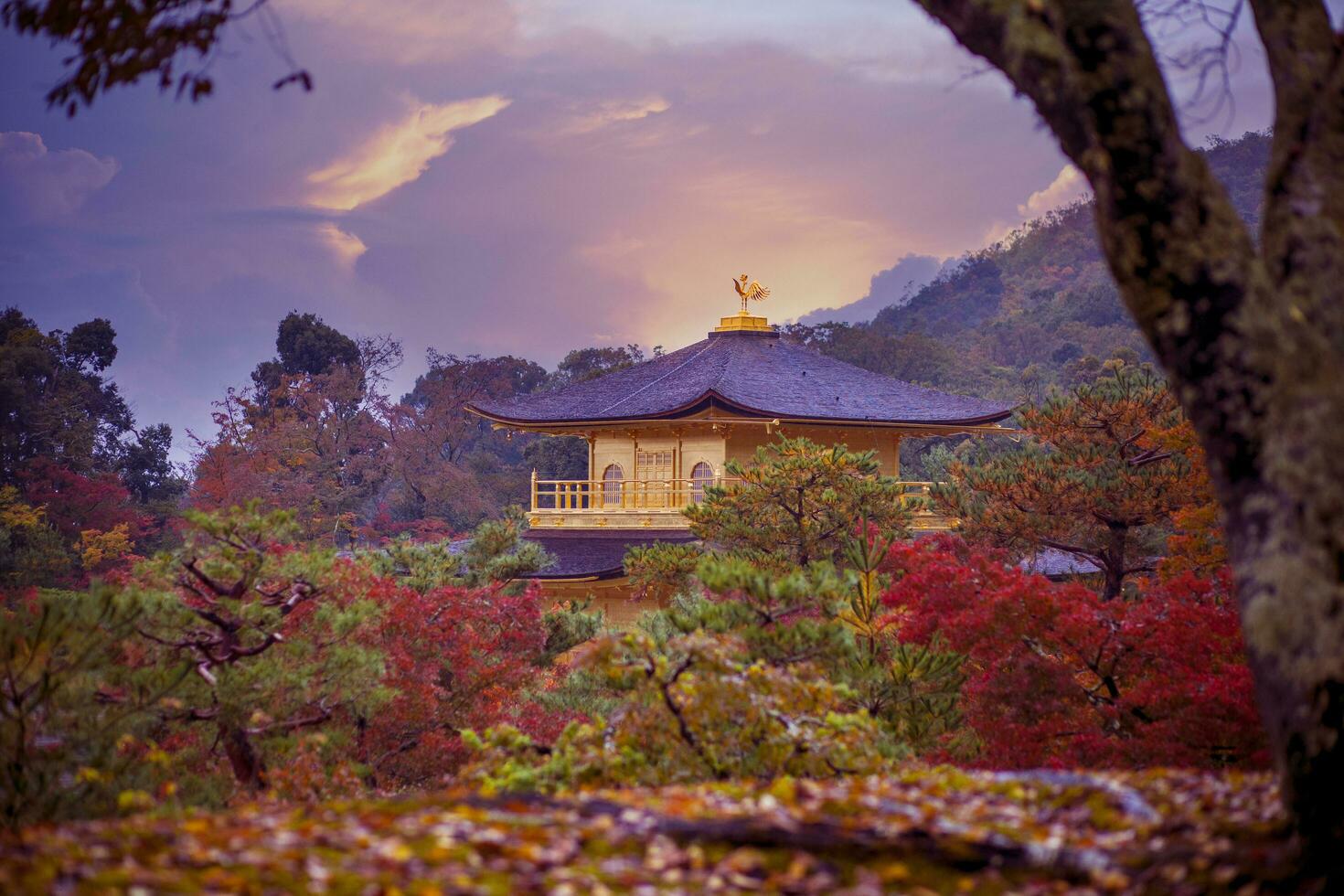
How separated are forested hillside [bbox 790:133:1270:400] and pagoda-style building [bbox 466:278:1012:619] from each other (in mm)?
17232

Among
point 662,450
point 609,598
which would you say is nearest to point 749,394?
point 662,450

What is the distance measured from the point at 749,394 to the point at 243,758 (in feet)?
44.2

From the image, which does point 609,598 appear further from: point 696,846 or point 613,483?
point 696,846

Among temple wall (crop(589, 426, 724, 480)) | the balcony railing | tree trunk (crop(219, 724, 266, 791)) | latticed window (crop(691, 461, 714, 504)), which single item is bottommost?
tree trunk (crop(219, 724, 266, 791))

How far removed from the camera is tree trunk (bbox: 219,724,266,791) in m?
7.72

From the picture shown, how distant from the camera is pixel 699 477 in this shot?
20625mm

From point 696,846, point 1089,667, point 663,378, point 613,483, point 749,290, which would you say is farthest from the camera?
point 749,290

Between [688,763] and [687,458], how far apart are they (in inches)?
585

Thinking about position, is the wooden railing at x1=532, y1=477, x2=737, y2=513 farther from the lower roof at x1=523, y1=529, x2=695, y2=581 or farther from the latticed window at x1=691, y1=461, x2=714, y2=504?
the lower roof at x1=523, y1=529, x2=695, y2=581

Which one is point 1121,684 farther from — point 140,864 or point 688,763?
point 140,864

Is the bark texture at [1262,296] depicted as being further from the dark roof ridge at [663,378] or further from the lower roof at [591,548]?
the dark roof ridge at [663,378]

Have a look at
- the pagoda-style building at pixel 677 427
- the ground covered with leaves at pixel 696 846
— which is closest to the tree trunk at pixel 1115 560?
the pagoda-style building at pixel 677 427

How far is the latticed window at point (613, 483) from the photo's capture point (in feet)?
71.4

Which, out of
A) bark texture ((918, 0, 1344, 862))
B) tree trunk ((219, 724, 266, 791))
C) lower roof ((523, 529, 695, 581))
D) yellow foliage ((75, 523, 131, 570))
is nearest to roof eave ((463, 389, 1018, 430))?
lower roof ((523, 529, 695, 581))
